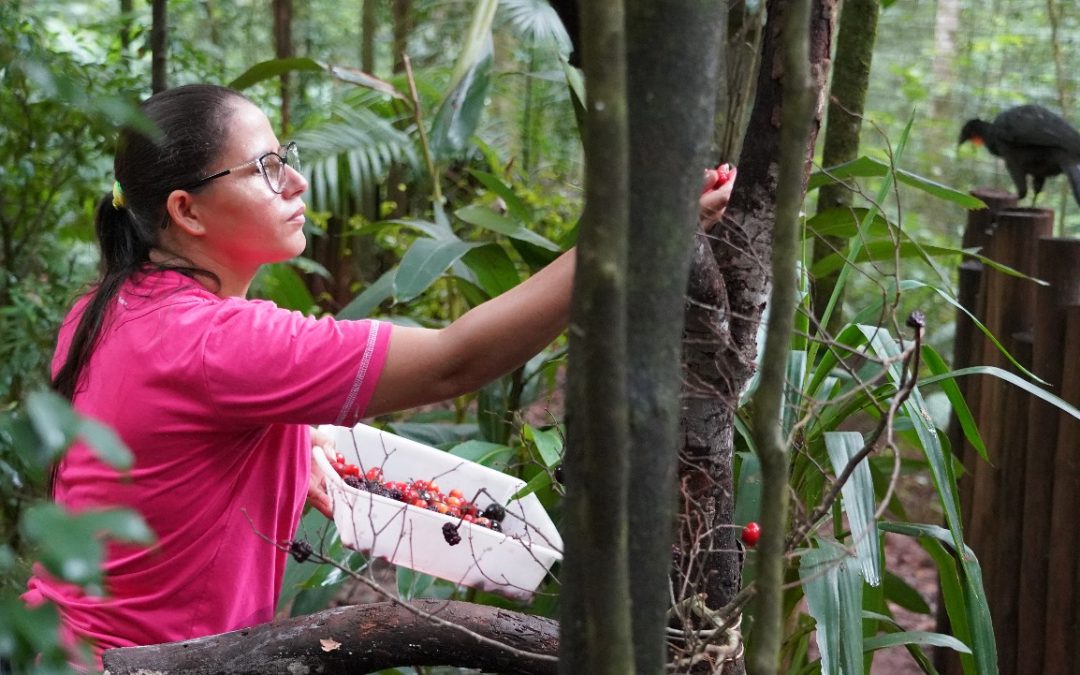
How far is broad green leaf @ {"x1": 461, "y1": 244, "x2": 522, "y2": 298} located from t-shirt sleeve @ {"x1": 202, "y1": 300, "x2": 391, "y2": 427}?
1.19 m

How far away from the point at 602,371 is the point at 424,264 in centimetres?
151

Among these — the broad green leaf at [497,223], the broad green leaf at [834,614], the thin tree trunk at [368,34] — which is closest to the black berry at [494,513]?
the broad green leaf at [834,614]

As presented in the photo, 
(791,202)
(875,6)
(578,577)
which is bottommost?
(578,577)

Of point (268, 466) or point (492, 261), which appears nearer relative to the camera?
point (268, 466)

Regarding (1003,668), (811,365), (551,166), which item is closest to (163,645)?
(811,365)

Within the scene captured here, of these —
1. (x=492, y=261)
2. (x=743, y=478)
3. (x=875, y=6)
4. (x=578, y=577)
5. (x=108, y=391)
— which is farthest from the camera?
(x=492, y=261)

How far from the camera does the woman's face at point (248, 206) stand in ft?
4.33

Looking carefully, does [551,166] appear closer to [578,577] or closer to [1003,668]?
[1003,668]

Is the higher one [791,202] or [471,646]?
[791,202]

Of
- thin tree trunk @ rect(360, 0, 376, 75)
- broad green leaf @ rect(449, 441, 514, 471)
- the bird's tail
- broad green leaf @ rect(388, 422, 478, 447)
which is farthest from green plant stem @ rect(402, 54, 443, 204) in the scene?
thin tree trunk @ rect(360, 0, 376, 75)

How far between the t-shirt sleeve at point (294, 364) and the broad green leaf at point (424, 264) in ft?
2.96

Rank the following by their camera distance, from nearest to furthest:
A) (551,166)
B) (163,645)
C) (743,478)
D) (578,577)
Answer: (578,577) → (163,645) → (743,478) → (551,166)

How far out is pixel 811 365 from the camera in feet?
5.49

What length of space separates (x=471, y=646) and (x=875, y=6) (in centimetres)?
159
